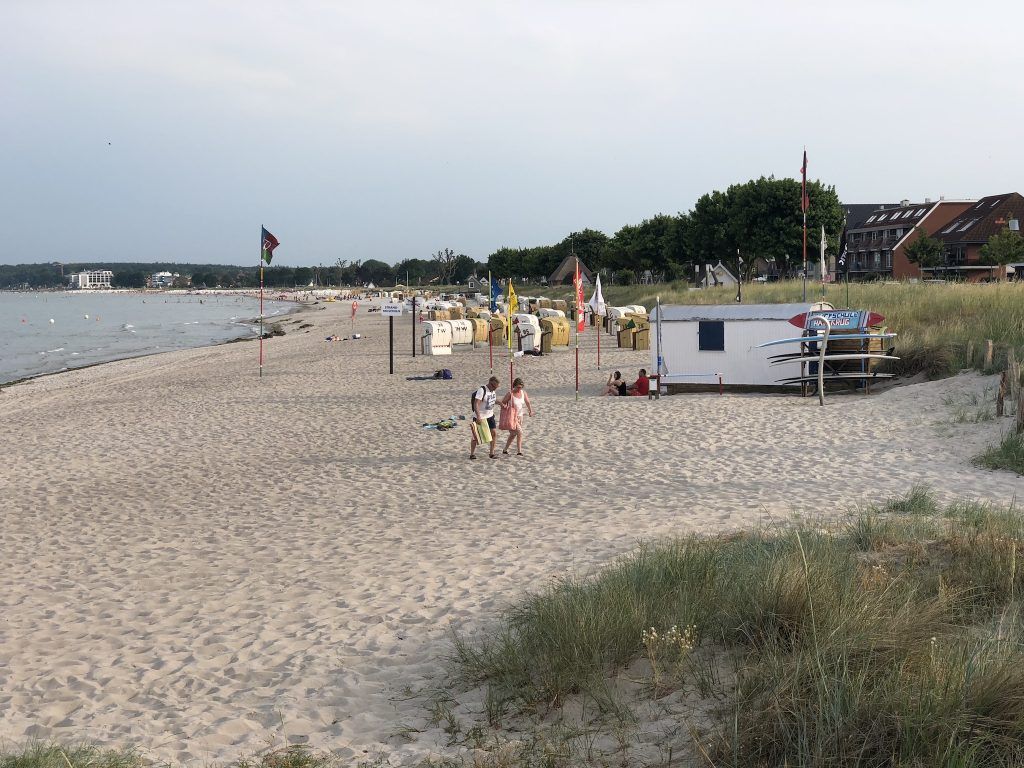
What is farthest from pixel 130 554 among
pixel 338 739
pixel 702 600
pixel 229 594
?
pixel 702 600

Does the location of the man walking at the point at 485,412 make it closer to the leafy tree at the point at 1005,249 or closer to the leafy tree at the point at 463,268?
the leafy tree at the point at 1005,249

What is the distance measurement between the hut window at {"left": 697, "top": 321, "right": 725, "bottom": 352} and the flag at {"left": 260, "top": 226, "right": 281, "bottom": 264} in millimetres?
11068

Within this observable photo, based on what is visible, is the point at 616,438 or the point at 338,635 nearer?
the point at 338,635

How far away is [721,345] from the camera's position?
18688mm

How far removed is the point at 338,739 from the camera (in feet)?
16.0

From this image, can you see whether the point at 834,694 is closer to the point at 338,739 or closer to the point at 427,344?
the point at 338,739

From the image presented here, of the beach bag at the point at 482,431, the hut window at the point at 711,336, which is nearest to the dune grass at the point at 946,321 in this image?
the hut window at the point at 711,336

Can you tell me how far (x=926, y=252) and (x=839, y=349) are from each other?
156 feet

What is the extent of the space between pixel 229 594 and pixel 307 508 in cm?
294

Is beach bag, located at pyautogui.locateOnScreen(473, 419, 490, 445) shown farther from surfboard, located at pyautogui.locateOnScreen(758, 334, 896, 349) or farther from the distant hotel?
the distant hotel

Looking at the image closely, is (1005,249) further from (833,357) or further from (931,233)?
(833,357)

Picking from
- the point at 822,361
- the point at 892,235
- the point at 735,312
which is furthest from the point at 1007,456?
the point at 892,235

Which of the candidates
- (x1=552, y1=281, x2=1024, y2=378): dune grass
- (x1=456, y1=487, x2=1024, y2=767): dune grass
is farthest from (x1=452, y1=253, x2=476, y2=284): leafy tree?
(x1=456, y1=487, x2=1024, y2=767): dune grass

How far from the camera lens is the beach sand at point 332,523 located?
5516 millimetres
